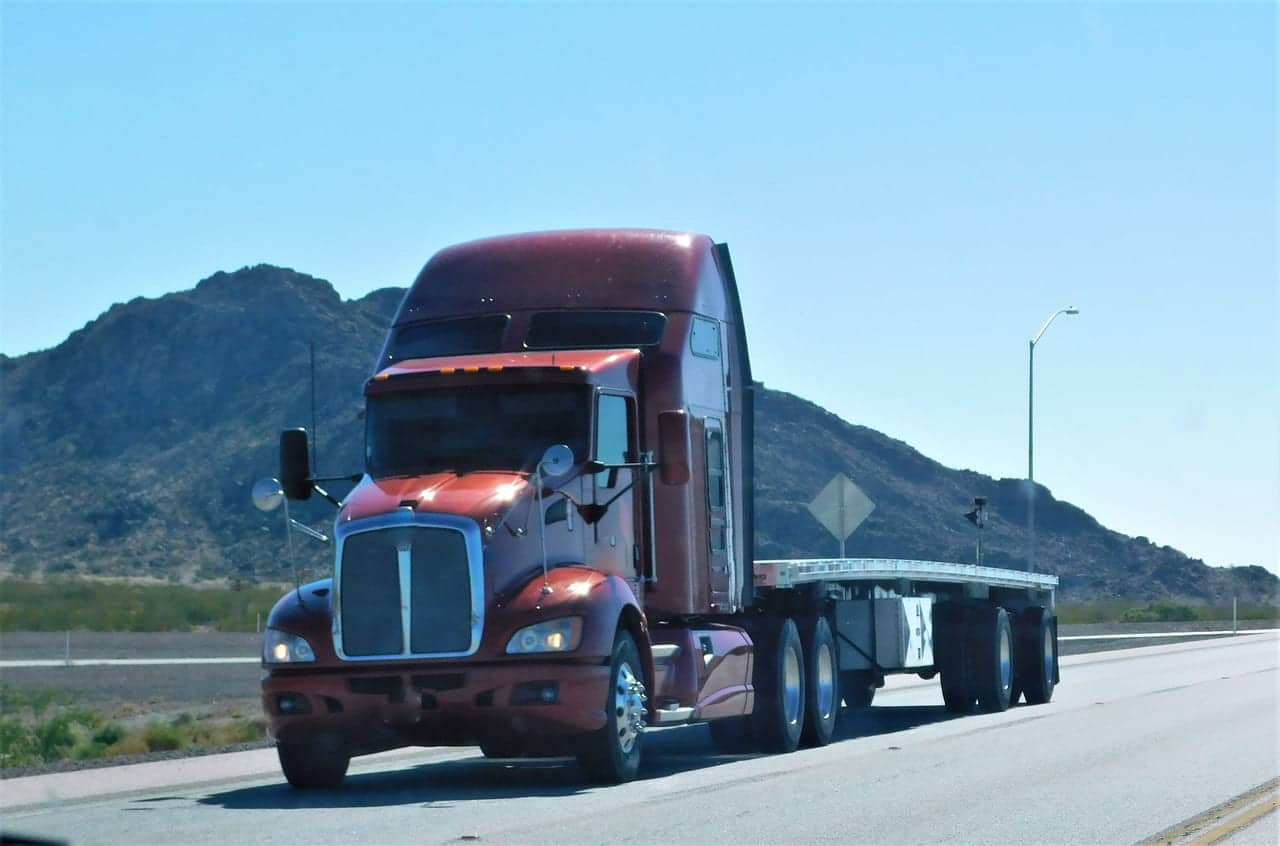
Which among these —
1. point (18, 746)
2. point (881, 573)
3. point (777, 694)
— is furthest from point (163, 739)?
point (881, 573)

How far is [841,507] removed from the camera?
28984mm

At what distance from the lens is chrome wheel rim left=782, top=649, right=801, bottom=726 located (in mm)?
18625

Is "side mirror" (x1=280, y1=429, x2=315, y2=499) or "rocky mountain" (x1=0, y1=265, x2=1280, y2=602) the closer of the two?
"side mirror" (x1=280, y1=429, x2=315, y2=499)

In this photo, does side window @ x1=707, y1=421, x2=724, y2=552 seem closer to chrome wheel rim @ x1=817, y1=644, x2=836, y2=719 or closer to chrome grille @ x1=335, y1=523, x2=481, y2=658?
chrome wheel rim @ x1=817, y1=644, x2=836, y2=719

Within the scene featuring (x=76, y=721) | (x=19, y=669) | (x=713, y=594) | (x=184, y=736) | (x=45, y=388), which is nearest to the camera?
(x=713, y=594)

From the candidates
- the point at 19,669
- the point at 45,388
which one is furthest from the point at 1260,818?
the point at 45,388

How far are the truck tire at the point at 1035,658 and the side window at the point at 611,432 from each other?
12984 mm

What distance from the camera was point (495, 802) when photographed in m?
13.7

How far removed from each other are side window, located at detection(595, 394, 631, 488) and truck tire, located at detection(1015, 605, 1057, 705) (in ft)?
42.6

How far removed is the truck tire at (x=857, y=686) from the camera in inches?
927

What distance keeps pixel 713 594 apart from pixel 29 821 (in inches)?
263

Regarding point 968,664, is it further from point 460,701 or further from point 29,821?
point 29,821

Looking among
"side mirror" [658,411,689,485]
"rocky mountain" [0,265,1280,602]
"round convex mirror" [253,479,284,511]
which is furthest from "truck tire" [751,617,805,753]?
"rocky mountain" [0,265,1280,602]

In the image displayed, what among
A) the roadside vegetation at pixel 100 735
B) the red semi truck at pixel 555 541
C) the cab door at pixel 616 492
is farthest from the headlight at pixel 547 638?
the roadside vegetation at pixel 100 735
